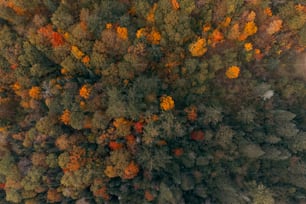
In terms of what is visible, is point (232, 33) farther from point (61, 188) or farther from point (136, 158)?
point (61, 188)

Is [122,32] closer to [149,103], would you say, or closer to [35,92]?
[149,103]

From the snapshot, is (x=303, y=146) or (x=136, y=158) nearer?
(x=136, y=158)

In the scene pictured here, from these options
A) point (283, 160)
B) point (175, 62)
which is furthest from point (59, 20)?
point (283, 160)

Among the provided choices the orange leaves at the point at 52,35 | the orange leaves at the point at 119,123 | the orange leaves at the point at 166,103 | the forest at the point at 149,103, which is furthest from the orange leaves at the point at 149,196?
the orange leaves at the point at 52,35

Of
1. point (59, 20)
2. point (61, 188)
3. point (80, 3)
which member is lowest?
point (61, 188)

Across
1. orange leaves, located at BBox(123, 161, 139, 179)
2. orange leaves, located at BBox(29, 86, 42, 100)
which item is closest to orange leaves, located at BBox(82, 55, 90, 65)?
orange leaves, located at BBox(29, 86, 42, 100)

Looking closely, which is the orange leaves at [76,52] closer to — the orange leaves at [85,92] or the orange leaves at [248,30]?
the orange leaves at [85,92]
